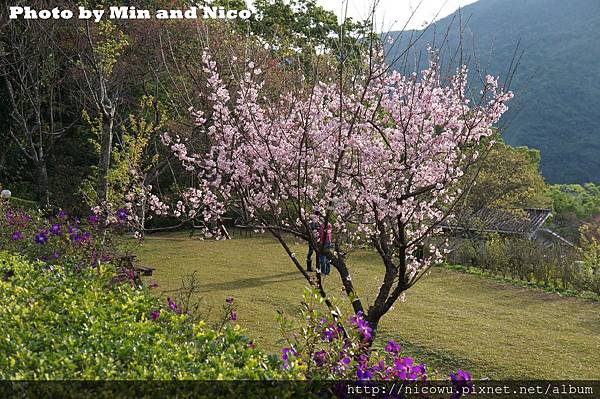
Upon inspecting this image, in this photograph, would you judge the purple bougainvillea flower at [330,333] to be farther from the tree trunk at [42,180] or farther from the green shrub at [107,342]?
the tree trunk at [42,180]

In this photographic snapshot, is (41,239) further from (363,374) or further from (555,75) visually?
(555,75)

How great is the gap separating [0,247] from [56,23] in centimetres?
1359

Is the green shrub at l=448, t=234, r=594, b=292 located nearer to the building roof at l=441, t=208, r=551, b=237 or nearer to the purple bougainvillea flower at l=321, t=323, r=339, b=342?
the building roof at l=441, t=208, r=551, b=237

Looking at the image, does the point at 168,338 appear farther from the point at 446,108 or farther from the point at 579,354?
the point at 579,354

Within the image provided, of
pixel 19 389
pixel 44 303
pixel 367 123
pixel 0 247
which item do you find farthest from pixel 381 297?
pixel 0 247

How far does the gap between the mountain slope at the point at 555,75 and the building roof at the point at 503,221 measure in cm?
2904

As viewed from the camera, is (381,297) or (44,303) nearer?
(44,303)

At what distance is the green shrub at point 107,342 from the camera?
3336mm

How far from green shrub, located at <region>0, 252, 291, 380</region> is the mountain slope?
5105 centimetres

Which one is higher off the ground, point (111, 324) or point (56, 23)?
point (56, 23)

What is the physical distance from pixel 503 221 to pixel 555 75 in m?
73.2

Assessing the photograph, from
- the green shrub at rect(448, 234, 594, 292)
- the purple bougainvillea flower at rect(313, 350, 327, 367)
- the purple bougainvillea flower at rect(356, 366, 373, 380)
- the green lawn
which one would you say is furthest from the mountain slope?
the purple bougainvillea flower at rect(356, 366, 373, 380)

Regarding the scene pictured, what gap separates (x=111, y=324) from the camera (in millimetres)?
4129

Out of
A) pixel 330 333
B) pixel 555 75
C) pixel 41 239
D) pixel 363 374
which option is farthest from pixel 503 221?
pixel 555 75
